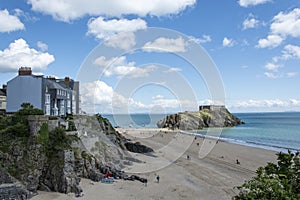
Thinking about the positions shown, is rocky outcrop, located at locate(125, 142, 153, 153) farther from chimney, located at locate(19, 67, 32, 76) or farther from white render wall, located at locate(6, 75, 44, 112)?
chimney, located at locate(19, 67, 32, 76)

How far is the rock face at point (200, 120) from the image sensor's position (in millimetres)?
105250

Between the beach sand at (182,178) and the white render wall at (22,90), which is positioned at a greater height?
the white render wall at (22,90)

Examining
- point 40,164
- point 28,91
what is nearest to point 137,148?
point 28,91

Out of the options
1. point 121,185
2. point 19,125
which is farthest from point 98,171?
point 19,125

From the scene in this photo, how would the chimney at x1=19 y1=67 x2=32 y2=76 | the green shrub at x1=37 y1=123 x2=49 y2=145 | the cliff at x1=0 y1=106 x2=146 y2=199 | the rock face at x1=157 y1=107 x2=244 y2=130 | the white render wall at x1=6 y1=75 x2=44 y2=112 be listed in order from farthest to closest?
the rock face at x1=157 y1=107 x2=244 y2=130, the chimney at x1=19 y1=67 x2=32 y2=76, the white render wall at x1=6 y1=75 x2=44 y2=112, the green shrub at x1=37 y1=123 x2=49 y2=145, the cliff at x1=0 y1=106 x2=146 y2=199

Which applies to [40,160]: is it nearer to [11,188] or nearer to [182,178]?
[11,188]

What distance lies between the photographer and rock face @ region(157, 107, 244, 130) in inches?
4144

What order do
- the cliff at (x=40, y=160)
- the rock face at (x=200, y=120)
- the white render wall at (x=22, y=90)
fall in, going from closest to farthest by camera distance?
1. the cliff at (x=40, y=160)
2. the white render wall at (x=22, y=90)
3. the rock face at (x=200, y=120)

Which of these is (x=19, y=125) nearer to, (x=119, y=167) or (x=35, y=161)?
(x=35, y=161)

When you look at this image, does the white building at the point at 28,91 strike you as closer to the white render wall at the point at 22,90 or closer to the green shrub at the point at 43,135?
the white render wall at the point at 22,90

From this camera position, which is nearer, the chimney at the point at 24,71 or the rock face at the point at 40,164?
the rock face at the point at 40,164

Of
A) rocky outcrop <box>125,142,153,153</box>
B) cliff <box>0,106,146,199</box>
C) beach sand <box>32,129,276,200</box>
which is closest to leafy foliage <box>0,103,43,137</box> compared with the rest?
cliff <box>0,106,146,199</box>

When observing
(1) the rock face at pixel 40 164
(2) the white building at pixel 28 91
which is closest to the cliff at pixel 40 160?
(1) the rock face at pixel 40 164

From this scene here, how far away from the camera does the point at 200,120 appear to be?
366 feet
